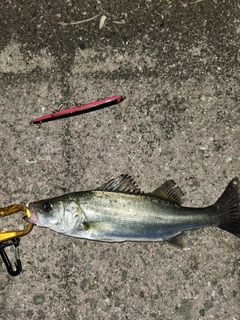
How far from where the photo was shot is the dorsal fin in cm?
388

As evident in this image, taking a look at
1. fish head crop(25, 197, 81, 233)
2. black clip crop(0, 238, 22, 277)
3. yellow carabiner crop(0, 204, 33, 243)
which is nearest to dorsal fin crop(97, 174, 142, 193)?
fish head crop(25, 197, 81, 233)

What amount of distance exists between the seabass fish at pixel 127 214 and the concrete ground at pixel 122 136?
0.84 feet

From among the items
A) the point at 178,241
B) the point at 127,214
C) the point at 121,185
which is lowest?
the point at 178,241

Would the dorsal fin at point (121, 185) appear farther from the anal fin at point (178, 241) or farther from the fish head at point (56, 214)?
the anal fin at point (178, 241)

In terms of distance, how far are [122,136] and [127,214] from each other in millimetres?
835

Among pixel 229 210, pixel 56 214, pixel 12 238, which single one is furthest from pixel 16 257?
pixel 229 210

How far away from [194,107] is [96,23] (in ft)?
4.19

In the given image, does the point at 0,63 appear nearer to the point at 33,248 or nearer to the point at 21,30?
the point at 21,30

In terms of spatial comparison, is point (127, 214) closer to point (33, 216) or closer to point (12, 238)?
point (33, 216)

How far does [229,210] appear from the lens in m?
3.98

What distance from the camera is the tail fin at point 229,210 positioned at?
13.0 ft

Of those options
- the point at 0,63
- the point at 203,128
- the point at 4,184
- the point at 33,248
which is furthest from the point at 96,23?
the point at 33,248

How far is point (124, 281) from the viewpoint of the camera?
4.14m

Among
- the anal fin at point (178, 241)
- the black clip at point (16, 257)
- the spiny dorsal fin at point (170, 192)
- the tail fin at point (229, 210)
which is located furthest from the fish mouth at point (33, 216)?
the tail fin at point (229, 210)
